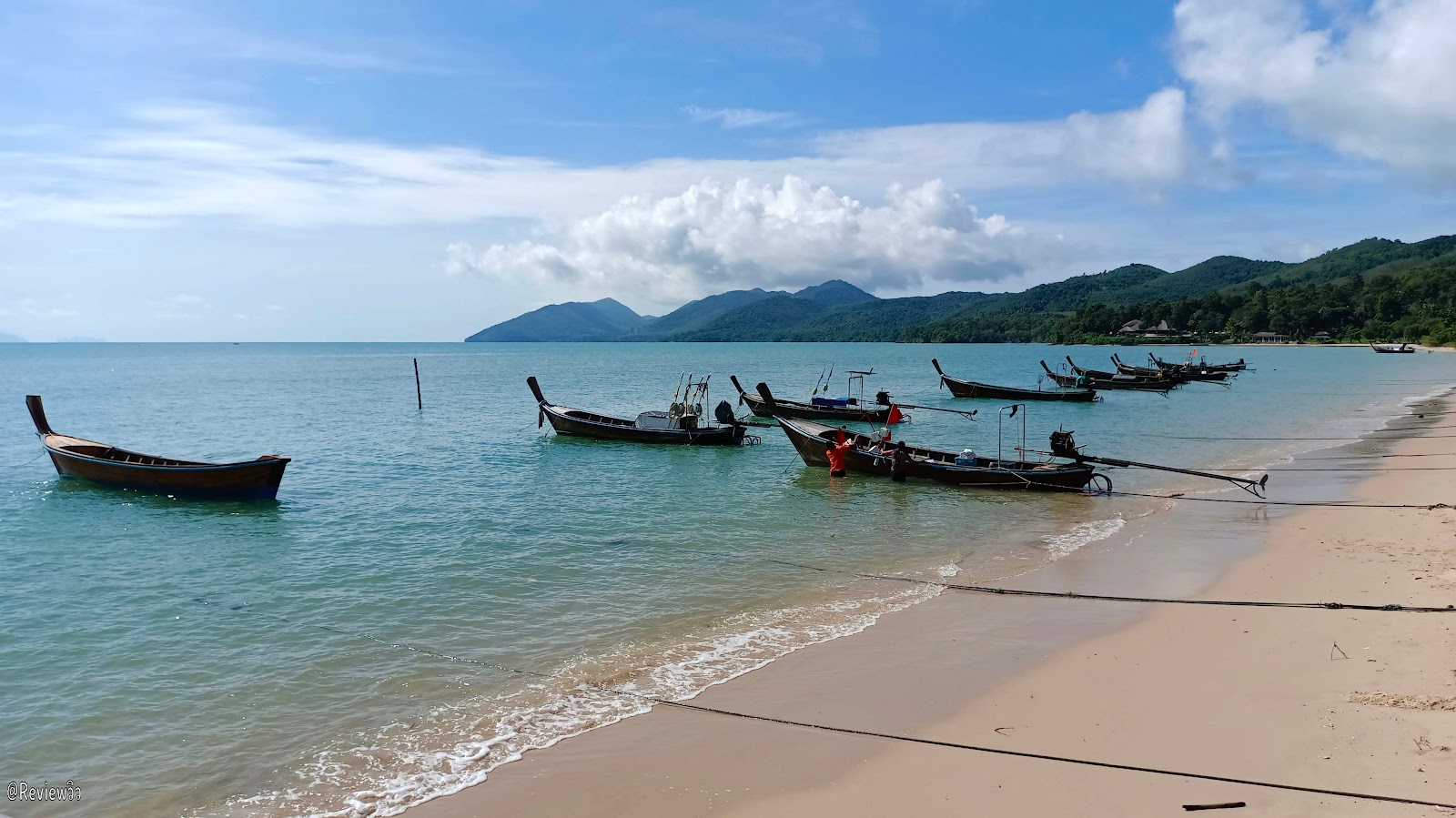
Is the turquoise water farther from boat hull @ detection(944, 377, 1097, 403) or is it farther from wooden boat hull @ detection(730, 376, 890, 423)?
boat hull @ detection(944, 377, 1097, 403)

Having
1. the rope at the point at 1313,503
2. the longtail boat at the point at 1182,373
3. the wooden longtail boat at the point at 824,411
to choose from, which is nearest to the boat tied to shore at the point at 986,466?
the rope at the point at 1313,503

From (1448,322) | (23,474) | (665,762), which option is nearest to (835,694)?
(665,762)

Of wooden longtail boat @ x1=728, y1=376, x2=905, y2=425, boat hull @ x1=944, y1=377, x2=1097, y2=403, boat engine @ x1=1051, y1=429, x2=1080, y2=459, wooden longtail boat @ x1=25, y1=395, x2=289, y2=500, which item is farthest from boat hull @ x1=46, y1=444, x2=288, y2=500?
boat hull @ x1=944, y1=377, x2=1097, y2=403

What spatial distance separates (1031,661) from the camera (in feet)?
35.8

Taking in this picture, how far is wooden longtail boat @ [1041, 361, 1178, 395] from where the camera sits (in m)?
64.4

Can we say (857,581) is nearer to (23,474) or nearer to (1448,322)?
(23,474)

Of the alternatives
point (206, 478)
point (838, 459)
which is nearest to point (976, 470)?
point (838, 459)

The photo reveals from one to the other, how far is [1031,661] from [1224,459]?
2428 cm

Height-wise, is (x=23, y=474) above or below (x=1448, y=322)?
below

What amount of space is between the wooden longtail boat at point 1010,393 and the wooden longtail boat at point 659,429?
23272 mm

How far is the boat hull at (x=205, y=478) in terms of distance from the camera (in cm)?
2278

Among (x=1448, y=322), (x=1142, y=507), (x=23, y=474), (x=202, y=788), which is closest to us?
(x=202, y=788)

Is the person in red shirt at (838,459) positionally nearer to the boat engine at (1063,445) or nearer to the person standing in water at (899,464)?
the person standing in water at (899,464)

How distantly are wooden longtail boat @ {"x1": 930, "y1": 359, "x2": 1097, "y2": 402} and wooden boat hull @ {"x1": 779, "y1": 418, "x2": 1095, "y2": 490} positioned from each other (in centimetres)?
2877
